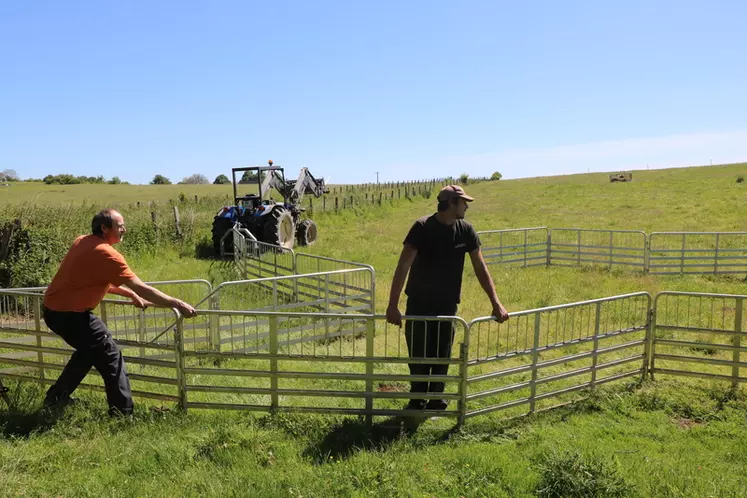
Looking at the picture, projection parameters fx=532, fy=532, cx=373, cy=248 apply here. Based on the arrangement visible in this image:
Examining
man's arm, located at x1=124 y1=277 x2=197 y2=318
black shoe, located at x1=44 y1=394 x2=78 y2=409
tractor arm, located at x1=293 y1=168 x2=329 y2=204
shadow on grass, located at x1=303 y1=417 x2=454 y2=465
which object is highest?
tractor arm, located at x1=293 y1=168 x2=329 y2=204

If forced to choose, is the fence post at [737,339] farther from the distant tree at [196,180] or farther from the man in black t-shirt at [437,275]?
the distant tree at [196,180]

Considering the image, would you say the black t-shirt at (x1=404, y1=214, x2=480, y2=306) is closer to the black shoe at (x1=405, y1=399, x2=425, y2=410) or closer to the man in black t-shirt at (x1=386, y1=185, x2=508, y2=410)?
the man in black t-shirt at (x1=386, y1=185, x2=508, y2=410)

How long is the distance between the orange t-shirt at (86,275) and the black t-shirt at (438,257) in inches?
93.4

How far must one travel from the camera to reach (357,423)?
4.54 meters

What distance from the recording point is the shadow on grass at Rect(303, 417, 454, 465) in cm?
399

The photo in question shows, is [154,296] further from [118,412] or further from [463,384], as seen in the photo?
[463,384]

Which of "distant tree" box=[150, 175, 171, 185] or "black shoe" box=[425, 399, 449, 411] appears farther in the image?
"distant tree" box=[150, 175, 171, 185]

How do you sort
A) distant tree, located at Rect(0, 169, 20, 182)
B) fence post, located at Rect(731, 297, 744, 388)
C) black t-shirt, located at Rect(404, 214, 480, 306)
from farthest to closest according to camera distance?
distant tree, located at Rect(0, 169, 20, 182)
fence post, located at Rect(731, 297, 744, 388)
black t-shirt, located at Rect(404, 214, 480, 306)

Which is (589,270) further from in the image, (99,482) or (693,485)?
(99,482)

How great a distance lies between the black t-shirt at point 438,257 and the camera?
182 inches

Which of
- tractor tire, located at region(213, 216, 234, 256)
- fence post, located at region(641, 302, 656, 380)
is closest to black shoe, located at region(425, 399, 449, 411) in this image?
fence post, located at region(641, 302, 656, 380)

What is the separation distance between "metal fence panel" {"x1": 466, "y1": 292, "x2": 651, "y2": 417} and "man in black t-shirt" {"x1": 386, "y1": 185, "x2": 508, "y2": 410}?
302 millimetres

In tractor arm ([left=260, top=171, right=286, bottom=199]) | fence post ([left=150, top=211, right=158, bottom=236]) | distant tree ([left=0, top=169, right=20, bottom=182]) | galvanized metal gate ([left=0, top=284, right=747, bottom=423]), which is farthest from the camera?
distant tree ([left=0, top=169, right=20, bottom=182])

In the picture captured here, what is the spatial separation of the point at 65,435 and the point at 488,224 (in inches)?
890
